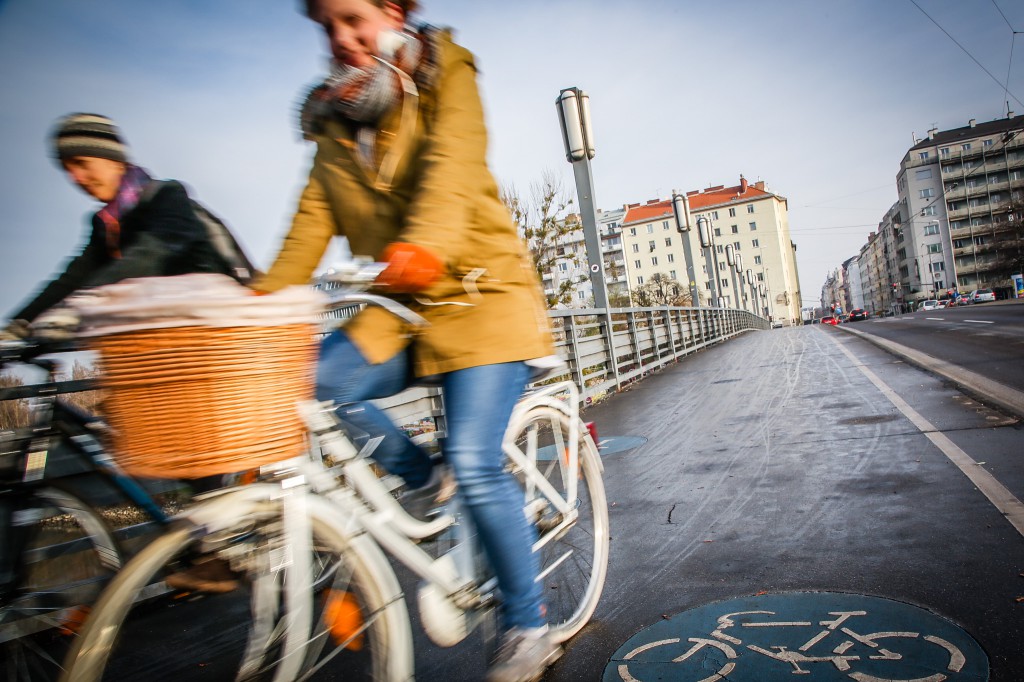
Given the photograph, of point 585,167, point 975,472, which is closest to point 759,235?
point 585,167

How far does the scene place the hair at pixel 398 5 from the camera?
5.74 feet

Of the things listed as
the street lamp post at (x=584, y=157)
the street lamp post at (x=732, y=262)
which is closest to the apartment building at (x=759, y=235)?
the street lamp post at (x=732, y=262)

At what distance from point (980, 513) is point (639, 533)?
5.18 feet

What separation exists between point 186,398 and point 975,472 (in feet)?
13.4

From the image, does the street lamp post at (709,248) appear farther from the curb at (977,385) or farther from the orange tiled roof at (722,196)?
the orange tiled roof at (722,196)

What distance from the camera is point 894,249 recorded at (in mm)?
124312

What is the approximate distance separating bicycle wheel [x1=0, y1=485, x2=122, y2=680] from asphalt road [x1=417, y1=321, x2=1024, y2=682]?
121cm

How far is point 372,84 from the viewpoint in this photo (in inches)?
66.4

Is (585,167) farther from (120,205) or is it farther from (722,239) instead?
(722,239)

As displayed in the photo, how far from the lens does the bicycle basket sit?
1.22 meters

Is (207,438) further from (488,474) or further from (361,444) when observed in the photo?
(488,474)

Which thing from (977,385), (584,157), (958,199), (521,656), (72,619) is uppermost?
(958,199)

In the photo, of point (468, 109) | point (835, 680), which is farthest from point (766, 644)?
point (468, 109)

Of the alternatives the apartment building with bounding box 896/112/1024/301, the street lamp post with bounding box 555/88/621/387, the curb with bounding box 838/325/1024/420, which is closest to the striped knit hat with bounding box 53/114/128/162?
the curb with bounding box 838/325/1024/420
